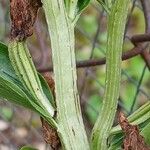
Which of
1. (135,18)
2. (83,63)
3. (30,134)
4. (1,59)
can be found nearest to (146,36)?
(83,63)

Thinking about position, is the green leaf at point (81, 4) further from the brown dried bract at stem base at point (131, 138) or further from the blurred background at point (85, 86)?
the blurred background at point (85, 86)

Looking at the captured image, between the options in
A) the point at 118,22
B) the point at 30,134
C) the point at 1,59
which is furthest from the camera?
the point at 30,134

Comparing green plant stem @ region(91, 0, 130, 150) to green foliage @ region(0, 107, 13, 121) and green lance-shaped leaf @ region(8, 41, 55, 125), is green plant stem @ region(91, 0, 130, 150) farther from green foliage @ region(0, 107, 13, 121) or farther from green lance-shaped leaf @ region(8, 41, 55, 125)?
green foliage @ region(0, 107, 13, 121)

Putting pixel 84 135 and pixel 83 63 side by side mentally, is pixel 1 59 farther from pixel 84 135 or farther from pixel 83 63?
pixel 83 63

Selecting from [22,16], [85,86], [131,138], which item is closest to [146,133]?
[131,138]

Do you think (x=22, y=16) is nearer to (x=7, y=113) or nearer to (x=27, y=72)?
(x=27, y=72)
